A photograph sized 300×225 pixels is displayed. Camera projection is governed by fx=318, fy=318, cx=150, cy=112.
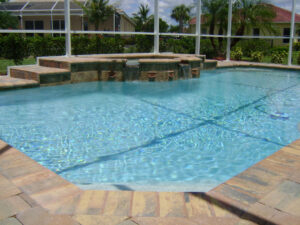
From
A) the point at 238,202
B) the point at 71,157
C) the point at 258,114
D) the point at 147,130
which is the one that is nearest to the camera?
the point at 238,202

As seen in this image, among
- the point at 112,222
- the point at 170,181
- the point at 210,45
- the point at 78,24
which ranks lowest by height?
the point at 170,181

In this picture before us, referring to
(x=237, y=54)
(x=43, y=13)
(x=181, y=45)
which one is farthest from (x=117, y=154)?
(x=43, y=13)

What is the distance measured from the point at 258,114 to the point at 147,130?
2.04m

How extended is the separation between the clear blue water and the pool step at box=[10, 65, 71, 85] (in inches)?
8.5

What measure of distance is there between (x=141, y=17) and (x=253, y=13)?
75.7ft

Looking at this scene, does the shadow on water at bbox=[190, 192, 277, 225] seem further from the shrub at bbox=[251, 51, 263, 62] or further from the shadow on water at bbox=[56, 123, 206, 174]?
the shrub at bbox=[251, 51, 263, 62]

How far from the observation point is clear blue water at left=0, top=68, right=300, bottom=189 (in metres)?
2.92

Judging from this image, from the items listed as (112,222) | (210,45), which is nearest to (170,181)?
(112,222)

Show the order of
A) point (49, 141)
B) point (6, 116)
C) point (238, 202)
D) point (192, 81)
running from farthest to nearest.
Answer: point (192, 81)
point (6, 116)
point (49, 141)
point (238, 202)

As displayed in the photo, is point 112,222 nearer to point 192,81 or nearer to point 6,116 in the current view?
point 6,116

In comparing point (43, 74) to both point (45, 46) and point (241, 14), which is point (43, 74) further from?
point (241, 14)

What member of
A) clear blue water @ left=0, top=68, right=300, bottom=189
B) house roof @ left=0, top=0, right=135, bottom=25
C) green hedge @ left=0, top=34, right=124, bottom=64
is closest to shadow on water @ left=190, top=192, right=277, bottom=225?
clear blue water @ left=0, top=68, right=300, bottom=189

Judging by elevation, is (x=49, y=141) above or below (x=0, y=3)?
below

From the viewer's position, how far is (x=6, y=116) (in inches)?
176
